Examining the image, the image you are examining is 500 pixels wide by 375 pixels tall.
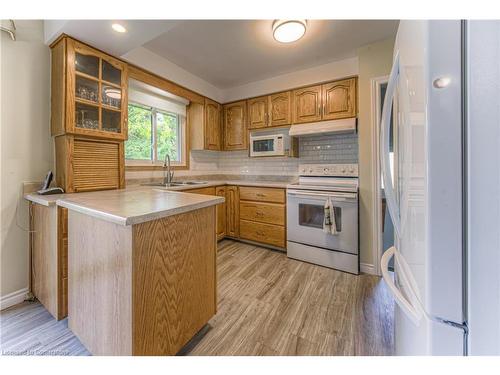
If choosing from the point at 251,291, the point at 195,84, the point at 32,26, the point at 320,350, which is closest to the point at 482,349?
the point at 320,350

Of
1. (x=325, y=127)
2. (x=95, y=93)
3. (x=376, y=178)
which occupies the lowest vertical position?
(x=376, y=178)

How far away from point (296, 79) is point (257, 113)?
70 cm

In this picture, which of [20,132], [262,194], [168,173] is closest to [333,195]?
[262,194]

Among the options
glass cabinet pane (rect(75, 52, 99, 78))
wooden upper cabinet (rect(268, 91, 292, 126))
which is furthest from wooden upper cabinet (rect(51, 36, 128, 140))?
wooden upper cabinet (rect(268, 91, 292, 126))

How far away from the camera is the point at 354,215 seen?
219cm

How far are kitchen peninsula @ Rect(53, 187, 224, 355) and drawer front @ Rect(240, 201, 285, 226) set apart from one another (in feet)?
5.15

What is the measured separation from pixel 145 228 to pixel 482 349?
112 cm

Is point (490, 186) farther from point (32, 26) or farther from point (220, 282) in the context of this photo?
point (32, 26)

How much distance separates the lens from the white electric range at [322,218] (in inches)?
87.0

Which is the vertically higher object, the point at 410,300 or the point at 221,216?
the point at 410,300

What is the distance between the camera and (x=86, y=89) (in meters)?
1.77

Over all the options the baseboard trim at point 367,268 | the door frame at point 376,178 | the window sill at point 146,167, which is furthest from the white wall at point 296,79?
the baseboard trim at point 367,268

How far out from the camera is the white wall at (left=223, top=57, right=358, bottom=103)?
2469 millimetres

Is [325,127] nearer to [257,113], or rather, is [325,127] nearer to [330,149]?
[330,149]
